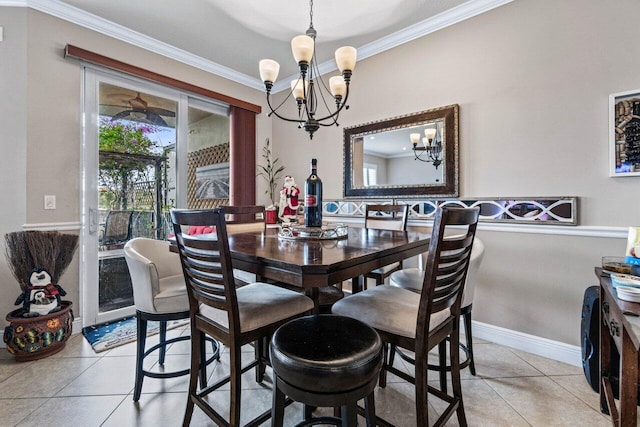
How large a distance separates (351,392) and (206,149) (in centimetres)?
343

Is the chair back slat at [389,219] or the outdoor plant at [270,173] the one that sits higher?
the outdoor plant at [270,173]

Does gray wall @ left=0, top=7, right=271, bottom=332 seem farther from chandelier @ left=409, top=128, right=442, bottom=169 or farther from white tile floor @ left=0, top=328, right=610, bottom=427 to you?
chandelier @ left=409, top=128, right=442, bottom=169

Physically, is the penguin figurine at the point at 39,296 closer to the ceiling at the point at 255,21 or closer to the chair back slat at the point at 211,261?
the chair back slat at the point at 211,261

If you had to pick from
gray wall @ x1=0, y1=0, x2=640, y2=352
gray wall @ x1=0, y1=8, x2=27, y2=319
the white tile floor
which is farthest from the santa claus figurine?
gray wall @ x1=0, y1=8, x2=27, y2=319

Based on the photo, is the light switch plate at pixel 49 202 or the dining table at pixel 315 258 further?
the light switch plate at pixel 49 202

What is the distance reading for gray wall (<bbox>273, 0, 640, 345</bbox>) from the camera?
1.89 meters

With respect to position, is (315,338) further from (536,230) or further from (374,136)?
(374,136)

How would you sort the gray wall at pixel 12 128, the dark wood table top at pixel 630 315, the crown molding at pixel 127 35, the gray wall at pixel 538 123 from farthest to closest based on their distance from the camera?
the crown molding at pixel 127 35 < the gray wall at pixel 12 128 < the gray wall at pixel 538 123 < the dark wood table top at pixel 630 315

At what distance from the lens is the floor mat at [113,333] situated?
7.57 feet

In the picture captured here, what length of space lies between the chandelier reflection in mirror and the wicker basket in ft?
10.5

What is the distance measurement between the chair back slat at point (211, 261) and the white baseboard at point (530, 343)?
215 centimetres

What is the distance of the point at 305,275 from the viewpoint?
3.27 feet

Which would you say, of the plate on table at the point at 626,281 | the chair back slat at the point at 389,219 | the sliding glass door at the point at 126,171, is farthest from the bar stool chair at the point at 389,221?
the sliding glass door at the point at 126,171

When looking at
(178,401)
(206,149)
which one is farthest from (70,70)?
(178,401)
